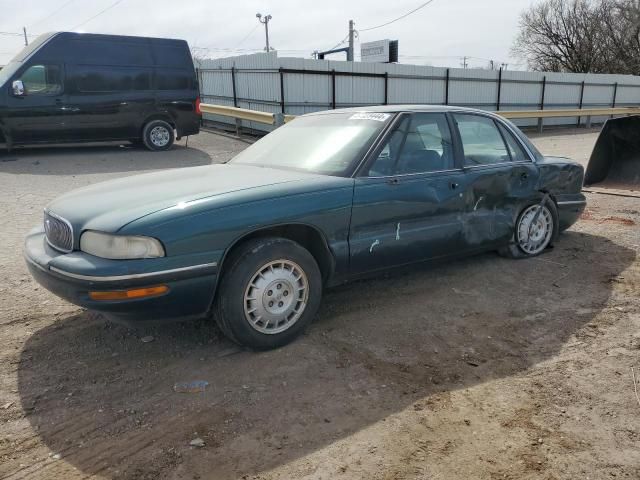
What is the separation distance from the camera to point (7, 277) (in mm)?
4816

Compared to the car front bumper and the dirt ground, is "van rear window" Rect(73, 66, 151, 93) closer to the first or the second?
the dirt ground

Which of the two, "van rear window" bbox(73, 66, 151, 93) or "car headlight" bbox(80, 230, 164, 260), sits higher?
"van rear window" bbox(73, 66, 151, 93)

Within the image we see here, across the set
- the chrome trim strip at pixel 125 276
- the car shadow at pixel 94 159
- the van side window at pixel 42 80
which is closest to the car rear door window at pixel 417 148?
the chrome trim strip at pixel 125 276

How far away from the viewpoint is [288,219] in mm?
3457

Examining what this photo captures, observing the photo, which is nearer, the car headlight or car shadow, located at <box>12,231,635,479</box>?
car shadow, located at <box>12,231,635,479</box>

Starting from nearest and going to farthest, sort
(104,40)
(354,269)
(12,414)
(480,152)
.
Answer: (12,414) → (354,269) → (480,152) → (104,40)

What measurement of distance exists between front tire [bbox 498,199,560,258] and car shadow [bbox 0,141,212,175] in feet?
25.0

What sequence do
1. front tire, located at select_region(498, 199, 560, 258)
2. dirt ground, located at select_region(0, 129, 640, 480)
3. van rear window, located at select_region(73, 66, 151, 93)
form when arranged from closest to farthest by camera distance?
1. dirt ground, located at select_region(0, 129, 640, 480)
2. front tire, located at select_region(498, 199, 560, 258)
3. van rear window, located at select_region(73, 66, 151, 93)

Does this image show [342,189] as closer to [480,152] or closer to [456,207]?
[456,207]

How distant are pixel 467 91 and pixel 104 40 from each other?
14.5 m

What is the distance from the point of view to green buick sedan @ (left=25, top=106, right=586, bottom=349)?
308 cm

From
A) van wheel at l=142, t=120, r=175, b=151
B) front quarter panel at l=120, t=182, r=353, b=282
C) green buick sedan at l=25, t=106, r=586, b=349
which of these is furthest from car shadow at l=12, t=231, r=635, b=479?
van wheel at l=142, t=120, r=175, b=151

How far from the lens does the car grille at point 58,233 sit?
3.32 metres

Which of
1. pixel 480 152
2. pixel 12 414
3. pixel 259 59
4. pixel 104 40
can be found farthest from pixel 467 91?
pixel 12 414
